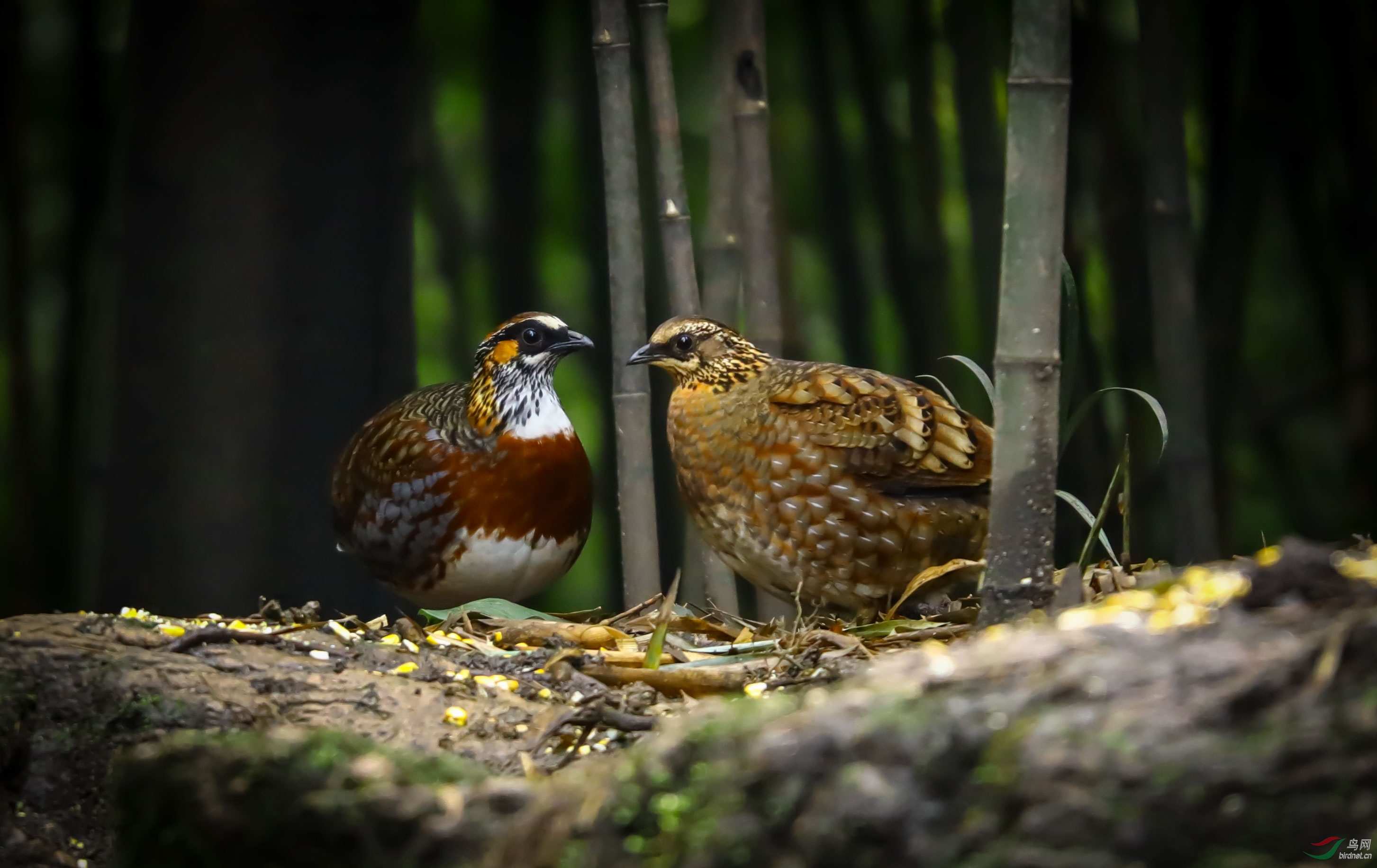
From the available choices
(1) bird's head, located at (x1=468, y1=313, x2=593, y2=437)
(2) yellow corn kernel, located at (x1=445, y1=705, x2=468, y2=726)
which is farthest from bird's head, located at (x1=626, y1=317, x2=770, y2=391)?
(2) yellow corn kernel, located at (x1=445, y1=705, x2=468, y2=726)

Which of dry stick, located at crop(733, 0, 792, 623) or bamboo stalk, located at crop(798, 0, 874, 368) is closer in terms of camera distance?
dry stick, located at crop(733, 0, 792, 623)

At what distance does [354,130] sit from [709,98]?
3.74 feet

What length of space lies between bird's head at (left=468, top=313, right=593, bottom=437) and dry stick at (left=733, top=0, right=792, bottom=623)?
1.44ft

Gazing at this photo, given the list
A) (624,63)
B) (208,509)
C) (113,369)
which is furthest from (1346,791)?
(113,369)

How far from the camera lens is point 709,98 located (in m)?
4.30

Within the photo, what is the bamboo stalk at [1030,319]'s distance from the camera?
5.96ft

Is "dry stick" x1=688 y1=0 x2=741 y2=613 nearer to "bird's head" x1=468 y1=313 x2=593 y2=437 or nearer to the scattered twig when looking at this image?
"bird's head" x1=468 y1=313 x2=593 y2=437

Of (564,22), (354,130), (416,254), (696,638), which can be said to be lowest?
(696,638)

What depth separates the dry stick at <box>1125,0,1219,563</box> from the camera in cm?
386

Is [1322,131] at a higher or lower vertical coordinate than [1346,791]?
higher

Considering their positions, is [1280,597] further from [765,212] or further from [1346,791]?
[765,212]

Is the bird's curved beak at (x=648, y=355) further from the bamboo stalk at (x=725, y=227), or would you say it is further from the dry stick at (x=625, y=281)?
the bamboo stalk at (x=725, y=227)
